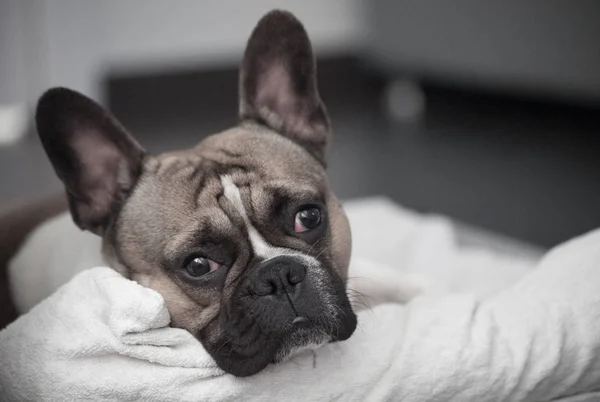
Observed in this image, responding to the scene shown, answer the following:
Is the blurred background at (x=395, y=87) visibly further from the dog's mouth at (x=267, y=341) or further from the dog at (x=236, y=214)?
the dog's mouth at (x=267, y=341)

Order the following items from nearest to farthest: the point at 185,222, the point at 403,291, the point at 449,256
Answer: the point at 185,222 → the point at 403,291 → the point at 449,256

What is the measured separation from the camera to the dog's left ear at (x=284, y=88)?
2.40 m

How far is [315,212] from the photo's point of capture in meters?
2.20

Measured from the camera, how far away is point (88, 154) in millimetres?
2258

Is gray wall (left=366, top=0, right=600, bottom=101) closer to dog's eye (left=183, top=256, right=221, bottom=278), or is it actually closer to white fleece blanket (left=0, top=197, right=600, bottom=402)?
white fleece blanket (left=0, top=197, right=600, bottom=402)

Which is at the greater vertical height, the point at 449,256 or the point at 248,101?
the point at 248,101

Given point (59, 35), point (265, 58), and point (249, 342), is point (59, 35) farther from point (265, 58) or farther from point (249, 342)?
point (249, 342)

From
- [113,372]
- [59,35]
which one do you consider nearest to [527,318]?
[113,372]

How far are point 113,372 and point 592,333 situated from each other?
46.5 inches

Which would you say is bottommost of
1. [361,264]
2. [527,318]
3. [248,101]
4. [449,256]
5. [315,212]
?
[449,256]

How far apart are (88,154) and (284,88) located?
2.07ft

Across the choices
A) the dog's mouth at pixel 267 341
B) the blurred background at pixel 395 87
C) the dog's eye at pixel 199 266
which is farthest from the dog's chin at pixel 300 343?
the blurred background at pixel 395 87

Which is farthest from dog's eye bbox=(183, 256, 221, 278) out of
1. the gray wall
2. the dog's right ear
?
the gray wall

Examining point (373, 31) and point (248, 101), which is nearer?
point (248, 101)
